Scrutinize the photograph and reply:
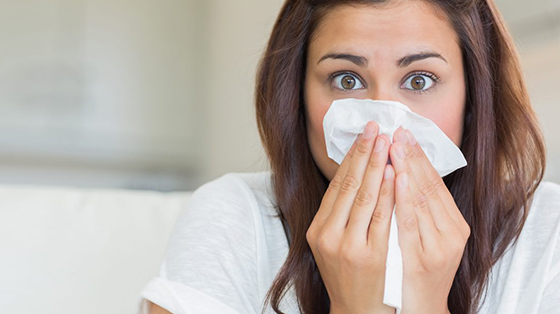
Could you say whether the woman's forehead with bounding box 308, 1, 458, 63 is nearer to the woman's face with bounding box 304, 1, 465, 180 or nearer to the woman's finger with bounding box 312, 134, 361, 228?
the woman's face with bounding box 304, 1, 465, 180

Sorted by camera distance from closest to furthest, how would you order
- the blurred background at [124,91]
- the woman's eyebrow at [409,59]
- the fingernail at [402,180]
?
the fingernail at [402,180]
the woman's eyebrow at [409,59]
the blurred background at [124,91]

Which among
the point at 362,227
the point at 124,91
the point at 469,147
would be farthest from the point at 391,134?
the point at 124,91

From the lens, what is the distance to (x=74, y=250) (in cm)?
104

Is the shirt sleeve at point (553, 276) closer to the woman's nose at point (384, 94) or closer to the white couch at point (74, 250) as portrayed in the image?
the woman's nose at point (384, 94)

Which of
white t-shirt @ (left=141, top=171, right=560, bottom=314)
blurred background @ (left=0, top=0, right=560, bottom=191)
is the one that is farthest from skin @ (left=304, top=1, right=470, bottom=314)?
blurred background @ (left=0, top=0, right=560, bottom=191)

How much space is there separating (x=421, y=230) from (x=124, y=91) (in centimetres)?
315

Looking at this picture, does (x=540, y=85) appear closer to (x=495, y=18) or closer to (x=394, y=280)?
(x=495, y=18)

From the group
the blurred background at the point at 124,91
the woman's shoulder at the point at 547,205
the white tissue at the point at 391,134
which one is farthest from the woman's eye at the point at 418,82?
the blurred background at the point at 124,91

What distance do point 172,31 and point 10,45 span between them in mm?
917

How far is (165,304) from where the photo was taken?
0.76 m

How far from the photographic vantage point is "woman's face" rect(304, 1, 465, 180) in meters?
0.85

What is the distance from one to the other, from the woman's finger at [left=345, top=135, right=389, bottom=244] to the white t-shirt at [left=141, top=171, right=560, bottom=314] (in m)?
0.19

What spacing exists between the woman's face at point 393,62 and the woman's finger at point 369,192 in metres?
0.12

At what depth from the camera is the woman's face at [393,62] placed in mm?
849
